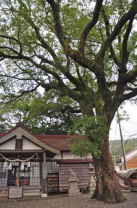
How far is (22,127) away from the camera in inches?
545

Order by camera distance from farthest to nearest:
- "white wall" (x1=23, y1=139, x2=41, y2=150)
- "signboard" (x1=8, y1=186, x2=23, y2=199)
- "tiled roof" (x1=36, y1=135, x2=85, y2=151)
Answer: "tiled roof" (x1=36, y1=135, x2=85, y2=151) → "white wall" (x1=23, y1=139, x2=41, y2=150) → "signboard" (x1=8, y1=186, x2=23, y2=199)

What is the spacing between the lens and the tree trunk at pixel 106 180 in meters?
9.16

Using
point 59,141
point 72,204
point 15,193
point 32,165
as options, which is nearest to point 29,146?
point 32,165

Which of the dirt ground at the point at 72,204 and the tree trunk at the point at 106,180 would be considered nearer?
the dirt ground at the point at 72,204

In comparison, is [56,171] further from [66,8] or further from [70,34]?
[66,8]

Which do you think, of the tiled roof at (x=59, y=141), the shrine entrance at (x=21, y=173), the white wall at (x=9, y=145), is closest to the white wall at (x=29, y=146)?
the white wall at (x=9, y=145)

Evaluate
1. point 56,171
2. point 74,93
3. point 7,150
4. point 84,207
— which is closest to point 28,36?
point 74,93

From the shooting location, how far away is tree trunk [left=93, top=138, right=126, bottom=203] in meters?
9.16

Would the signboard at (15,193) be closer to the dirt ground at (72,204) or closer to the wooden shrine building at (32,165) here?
→ the wooden shrine building at (32,165)

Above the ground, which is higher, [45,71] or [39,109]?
[45,71]

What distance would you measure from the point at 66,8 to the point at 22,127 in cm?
809

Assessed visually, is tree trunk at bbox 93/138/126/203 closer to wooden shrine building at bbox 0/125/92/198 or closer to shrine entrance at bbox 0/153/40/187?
wooden shrine building at bbox 0/125/92/198

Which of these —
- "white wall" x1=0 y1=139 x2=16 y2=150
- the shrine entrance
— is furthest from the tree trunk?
the shrine entrance

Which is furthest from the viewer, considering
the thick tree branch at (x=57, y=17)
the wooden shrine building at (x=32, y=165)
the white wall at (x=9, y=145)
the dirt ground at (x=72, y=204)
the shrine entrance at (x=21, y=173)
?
the shrine entrance at (x=21, y=173)
